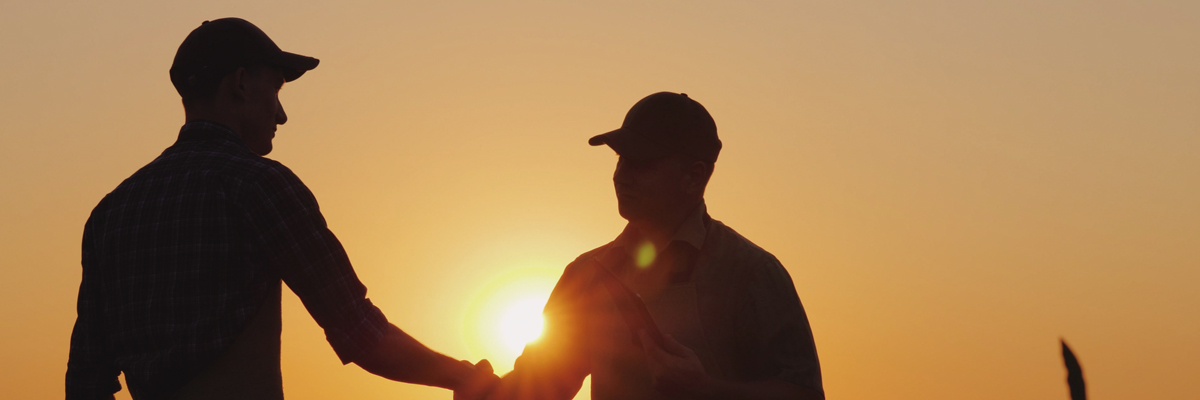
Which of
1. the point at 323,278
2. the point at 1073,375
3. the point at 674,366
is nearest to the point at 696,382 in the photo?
the point at 674,366

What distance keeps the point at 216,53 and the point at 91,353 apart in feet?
5.30

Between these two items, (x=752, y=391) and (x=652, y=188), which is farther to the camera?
(x=652, y=188)

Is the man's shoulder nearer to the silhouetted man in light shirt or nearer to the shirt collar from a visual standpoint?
the silhouetted man in light shirt

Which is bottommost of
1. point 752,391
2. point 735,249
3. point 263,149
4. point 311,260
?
point 752,391

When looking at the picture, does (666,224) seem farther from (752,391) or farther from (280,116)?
(280,116)

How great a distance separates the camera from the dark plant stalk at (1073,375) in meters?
1.45

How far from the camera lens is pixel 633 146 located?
19.5 feet

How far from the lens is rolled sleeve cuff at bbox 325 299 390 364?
529 centimetres

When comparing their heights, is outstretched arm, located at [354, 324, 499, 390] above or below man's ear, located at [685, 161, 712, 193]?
below

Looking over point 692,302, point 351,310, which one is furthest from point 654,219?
point 351,310

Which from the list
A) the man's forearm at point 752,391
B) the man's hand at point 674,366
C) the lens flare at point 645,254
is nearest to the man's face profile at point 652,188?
the lens flare at point 645,254

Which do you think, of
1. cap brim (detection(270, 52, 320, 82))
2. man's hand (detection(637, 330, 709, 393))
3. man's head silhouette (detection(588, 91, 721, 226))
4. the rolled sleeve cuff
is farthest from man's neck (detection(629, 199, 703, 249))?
cap brim (detection(270, 52, 320, 82))

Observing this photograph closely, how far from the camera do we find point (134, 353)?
4793 millimetres

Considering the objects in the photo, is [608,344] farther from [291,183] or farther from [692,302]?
[291,183]
